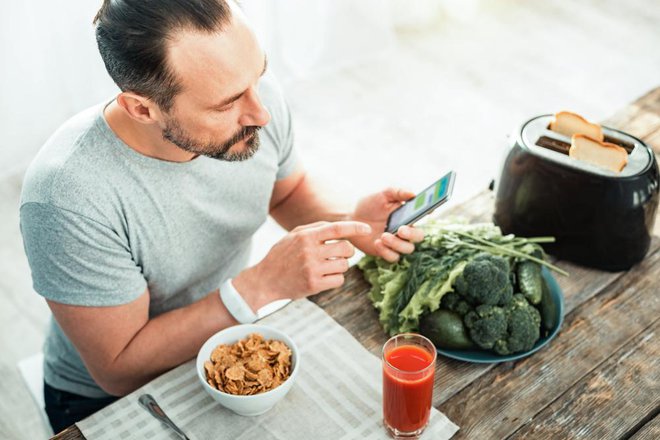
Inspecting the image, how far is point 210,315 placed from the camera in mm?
1385

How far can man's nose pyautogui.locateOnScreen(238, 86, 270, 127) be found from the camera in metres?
1.36

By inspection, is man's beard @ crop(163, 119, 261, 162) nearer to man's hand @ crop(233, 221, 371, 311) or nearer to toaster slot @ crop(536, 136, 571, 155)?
man's hand @ crop(233, 221, 371, 311)

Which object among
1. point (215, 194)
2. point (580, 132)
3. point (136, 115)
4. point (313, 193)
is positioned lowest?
point (313, 193)

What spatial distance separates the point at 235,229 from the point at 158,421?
53cm

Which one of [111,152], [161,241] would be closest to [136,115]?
[111,152]

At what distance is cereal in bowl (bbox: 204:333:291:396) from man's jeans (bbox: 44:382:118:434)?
22.3 inches

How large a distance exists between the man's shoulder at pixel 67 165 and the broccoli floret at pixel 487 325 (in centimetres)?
71

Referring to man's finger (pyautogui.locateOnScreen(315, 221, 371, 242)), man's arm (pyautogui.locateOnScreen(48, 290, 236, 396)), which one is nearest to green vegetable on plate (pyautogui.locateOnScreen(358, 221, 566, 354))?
man's finger (pyautogui.locateOnScreen(315, 221, 371, 242))

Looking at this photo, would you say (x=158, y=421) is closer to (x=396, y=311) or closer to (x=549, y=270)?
(x=396, y=311)

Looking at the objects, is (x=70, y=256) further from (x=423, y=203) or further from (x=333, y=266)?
(x=423, y=203)

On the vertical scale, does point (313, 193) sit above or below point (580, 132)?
below

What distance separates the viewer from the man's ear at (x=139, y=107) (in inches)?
51.6

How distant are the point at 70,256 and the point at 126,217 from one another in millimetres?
127

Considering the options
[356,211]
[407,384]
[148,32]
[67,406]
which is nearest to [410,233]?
[356,211]
